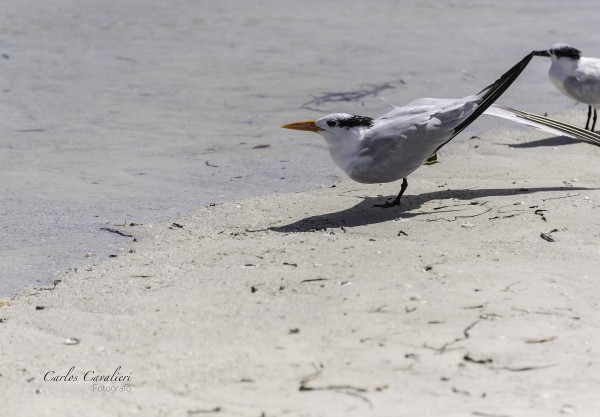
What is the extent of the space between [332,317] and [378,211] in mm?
1670

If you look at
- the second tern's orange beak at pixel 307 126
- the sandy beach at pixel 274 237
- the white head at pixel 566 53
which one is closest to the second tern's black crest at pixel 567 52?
the white head at pixel 566 53

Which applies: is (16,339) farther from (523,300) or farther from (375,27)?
(375,27)

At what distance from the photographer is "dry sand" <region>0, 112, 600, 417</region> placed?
119 inches

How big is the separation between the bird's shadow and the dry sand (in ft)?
0.07

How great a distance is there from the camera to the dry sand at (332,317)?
303 cm

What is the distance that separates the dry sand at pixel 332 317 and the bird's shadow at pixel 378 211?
0.02m

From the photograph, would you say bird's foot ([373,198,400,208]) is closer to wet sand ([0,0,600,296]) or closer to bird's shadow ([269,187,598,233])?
bird's shadow ([269,187,598,233])

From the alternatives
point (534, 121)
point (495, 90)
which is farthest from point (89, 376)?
point (534, 121)

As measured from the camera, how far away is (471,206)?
5.09 m

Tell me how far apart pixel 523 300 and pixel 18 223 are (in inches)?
106

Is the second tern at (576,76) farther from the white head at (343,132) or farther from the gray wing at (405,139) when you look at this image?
the white head at (343,132)

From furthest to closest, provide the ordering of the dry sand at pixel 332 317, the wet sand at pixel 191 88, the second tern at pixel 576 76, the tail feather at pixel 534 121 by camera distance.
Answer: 1. the second tern at pixel 576 76
2. the tail feather at pixel 534 121
3. the wet sand at pixel 191 88
4. the dry sand at pixel 332 317

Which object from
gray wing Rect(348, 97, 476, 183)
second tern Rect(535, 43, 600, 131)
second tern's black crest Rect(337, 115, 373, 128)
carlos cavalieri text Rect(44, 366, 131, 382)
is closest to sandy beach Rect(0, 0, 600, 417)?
carlos cavalieri text Rect(44, 366, 131, 382)

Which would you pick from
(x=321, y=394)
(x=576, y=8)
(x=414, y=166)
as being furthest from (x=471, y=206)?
(x=576, y=8)
